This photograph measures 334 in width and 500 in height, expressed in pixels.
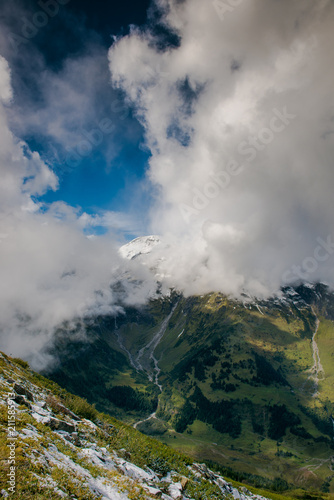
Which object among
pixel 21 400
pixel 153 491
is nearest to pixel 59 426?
pixel 21 400

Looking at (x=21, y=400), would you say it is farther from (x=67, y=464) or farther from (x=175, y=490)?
(x=175, y=490)

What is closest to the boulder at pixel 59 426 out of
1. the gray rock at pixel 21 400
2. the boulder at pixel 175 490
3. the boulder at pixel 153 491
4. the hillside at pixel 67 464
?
the hillside at pixel 67 464

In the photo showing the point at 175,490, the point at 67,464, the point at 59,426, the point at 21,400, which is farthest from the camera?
the point at 175,490

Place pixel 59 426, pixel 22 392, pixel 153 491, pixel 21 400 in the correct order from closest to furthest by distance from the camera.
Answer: pixel 153 491 < pixel 59 426 < pixel 21 400 < pixel 22 392

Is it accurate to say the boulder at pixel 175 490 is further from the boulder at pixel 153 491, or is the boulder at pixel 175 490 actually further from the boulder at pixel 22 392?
the boulder at pixel 22 392

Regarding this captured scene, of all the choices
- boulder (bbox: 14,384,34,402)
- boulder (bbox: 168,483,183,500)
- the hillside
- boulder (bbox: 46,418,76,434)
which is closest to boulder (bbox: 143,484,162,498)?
the hillside

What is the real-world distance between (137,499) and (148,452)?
78.6 ft

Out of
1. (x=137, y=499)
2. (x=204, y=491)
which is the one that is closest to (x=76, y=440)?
(x=137, y=499)

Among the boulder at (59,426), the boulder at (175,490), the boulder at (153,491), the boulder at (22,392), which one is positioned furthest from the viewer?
the boulder at (22,392)

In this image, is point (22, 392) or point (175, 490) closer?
point (175, 490)

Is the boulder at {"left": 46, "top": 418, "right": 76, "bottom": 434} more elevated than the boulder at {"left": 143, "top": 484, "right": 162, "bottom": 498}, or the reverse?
the boulder at {"left": 46, "top": 418, "right": 76, "bottom": 434}

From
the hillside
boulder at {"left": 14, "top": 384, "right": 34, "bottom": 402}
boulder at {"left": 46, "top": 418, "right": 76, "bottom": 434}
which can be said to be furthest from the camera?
boulder at {"left": 14, "top": 384, "right": 34, "bottom": 402}

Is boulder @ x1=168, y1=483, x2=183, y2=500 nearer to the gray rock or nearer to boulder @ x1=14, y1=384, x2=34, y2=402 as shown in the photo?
the gray rock

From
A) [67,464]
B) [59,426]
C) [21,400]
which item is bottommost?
[59,426]
